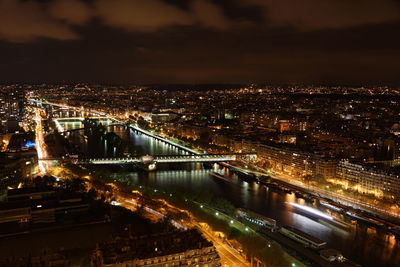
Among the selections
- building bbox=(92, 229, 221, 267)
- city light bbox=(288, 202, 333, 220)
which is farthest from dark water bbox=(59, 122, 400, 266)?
building bbox=(92, 229, 221, 267)

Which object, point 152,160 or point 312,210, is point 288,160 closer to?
point 312,210

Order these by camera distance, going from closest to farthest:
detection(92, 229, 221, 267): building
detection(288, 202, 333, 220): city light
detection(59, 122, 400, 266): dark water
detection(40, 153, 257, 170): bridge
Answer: detection(92, 229, 221, 267): building → detection(59, 122, 400, 266): dark water → detection(288, 202, 333, 220): city light → detection(40, 153, 257, 170): bridge

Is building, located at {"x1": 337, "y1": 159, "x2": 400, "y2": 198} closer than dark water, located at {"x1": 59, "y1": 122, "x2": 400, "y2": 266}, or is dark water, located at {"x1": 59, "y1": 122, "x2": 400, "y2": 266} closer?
dark water, located at {"x1": 59, "y1": 122, "x2": 400, "y2": 266}

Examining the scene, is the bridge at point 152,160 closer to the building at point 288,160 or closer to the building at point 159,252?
the building at point 288,160

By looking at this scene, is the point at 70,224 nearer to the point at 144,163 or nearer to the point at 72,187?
the point at 72,187

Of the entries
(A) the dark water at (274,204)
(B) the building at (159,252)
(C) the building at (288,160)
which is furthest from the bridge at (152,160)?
(B) the building at (159,252)

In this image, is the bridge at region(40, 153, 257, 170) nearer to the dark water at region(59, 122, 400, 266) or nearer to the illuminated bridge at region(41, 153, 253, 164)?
the illuminated bridge at region(41, 153, 253, 164)
